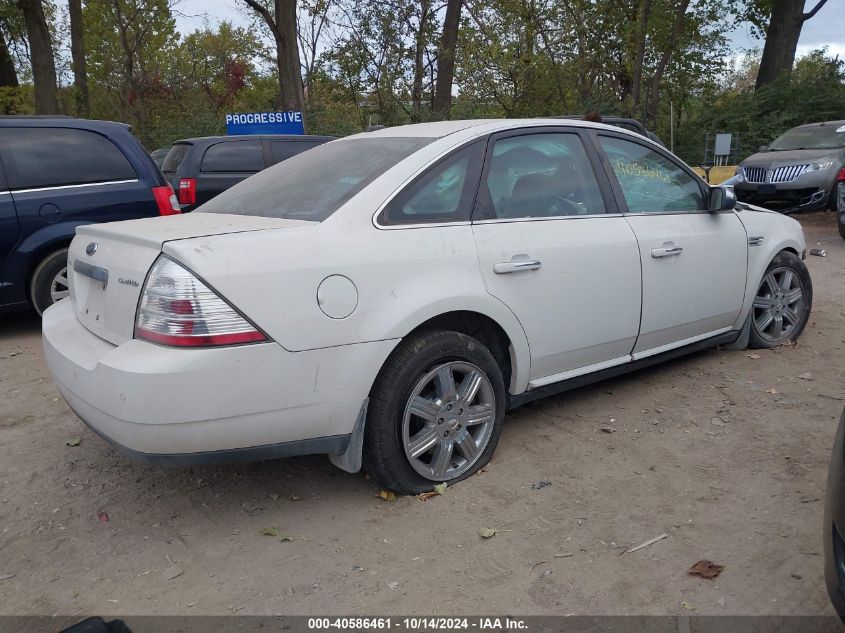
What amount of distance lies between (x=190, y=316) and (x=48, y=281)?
4192 millimetres

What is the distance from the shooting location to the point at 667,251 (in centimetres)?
434

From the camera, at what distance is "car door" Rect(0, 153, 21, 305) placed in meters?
6.09

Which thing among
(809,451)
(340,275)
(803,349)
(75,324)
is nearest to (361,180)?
(340,275)

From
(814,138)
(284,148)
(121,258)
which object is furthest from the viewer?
(814,138)

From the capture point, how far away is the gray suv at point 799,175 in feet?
40.4

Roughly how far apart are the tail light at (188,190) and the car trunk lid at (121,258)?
6.46 metres

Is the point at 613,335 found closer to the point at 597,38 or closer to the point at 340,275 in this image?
the point at 340,275

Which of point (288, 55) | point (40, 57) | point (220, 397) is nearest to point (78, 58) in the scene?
point (40, 57)

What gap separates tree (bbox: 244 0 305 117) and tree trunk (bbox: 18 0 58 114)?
17.8 feet

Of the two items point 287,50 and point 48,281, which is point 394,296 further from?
point 287,50

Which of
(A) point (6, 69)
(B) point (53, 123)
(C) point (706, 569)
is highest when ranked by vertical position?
(A) point (6, 69)

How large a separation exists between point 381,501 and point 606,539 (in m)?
0.99

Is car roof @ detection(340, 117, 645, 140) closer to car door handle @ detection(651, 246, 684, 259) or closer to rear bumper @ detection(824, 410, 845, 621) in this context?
car door handle @ detection(651, 246, 684, 259)

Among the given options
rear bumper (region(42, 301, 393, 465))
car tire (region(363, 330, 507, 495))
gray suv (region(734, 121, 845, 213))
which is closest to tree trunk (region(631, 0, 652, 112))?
gray suv (region(734, 121, 845, 213))
